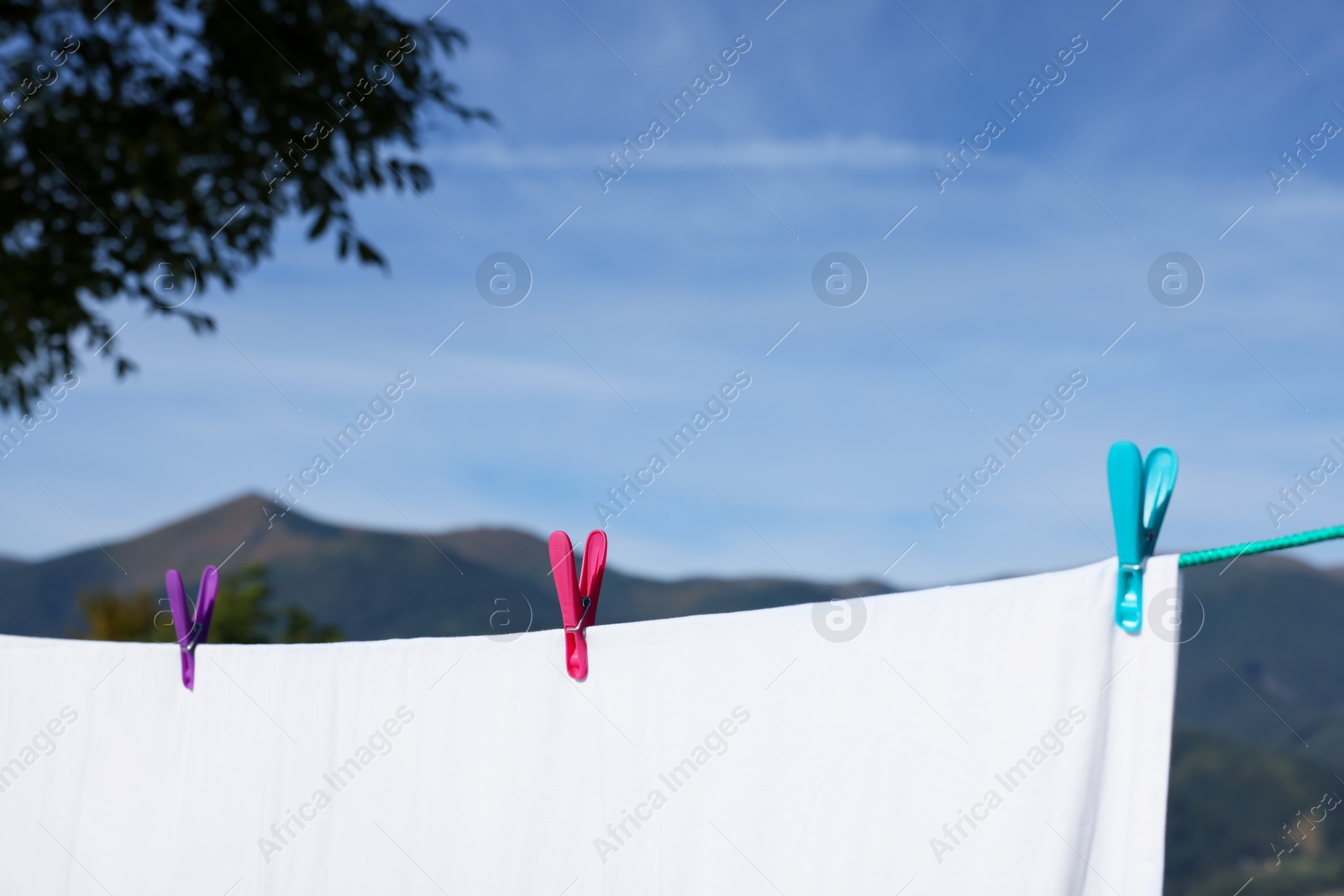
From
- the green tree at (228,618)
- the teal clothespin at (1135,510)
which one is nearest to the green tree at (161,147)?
the green tree at (228,618)

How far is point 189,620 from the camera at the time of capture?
2.10 m

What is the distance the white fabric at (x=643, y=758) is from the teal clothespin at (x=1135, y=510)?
0.6 inches

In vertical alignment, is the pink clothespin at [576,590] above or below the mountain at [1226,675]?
below

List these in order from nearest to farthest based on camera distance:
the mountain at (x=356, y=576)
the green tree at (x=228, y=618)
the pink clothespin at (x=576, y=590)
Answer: the pink clothespin at (x=576, y=590), the green tree at (x=228, y=618), the mountain at (x=356, y=576)

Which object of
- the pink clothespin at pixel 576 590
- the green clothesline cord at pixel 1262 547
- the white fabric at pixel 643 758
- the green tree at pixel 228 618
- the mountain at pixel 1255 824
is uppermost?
the mountain at pixel 1255 824

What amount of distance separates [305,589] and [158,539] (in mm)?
1539

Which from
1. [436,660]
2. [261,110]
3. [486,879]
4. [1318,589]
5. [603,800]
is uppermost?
[1318,589]

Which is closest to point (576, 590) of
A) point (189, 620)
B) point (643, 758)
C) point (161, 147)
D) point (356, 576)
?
point (643, 758)

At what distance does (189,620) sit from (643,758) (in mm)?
1103

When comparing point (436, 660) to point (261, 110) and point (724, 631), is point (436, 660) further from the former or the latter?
point (261, 110)

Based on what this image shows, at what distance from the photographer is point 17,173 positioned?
5.16m

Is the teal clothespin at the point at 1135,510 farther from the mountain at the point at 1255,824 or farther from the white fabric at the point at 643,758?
the mountain at the point at 1255,824

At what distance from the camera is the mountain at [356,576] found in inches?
352

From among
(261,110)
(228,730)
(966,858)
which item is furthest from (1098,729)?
(261,110)
